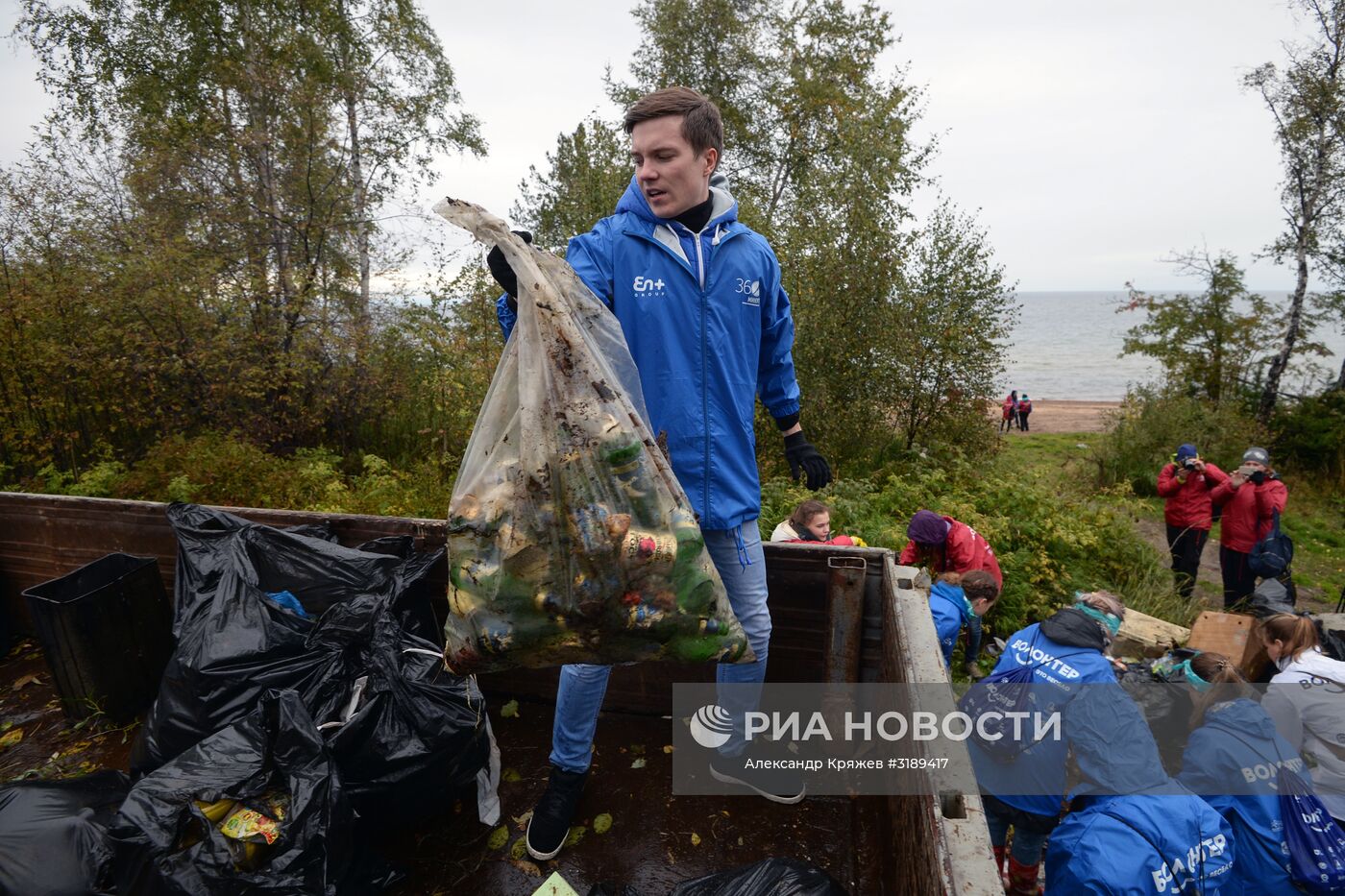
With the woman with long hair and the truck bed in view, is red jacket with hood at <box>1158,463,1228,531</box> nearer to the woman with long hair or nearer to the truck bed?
the woman with long hair

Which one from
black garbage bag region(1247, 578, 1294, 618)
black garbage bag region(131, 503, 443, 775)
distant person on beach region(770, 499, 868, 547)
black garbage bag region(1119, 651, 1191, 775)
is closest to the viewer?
black garbage bag region(131, 503, 443, 775)

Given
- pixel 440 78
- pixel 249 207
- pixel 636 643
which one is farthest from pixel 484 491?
pixel 440 78

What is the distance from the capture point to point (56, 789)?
74.2 inches

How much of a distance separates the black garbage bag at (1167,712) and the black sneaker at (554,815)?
264cm

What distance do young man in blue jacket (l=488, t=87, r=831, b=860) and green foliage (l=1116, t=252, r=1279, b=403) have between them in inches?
531

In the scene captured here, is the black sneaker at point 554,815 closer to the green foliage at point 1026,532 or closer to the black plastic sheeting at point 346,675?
the black plastic sheeting at point 346,675

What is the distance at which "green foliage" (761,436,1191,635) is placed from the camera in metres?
4.89

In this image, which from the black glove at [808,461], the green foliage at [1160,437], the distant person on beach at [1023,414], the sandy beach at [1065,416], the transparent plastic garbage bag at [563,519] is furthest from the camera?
the sandy beach at [1065,416]

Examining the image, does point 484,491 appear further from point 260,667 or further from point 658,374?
point 260,667

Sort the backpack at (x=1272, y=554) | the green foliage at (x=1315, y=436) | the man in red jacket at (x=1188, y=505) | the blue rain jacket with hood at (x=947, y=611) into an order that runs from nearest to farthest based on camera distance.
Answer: the blue rain jacket with hood at (x=947, y=611), the backpack at (x=1272, y=554), the man in red jacket at (x=1188, y=505), the green foliage at (x=1315, y=436)

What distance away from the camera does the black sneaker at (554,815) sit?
1.97 m

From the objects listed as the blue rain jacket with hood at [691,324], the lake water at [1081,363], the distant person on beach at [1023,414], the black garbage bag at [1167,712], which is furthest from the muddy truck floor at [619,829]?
the distant person on beach at [1023,414]

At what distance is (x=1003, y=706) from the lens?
2557mm

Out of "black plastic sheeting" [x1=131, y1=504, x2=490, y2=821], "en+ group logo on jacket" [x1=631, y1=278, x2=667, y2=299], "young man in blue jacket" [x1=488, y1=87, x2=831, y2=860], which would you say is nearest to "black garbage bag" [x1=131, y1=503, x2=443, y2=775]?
"black plastic sheeting" [x1=131, y1=504, x2=490, y2=821]
